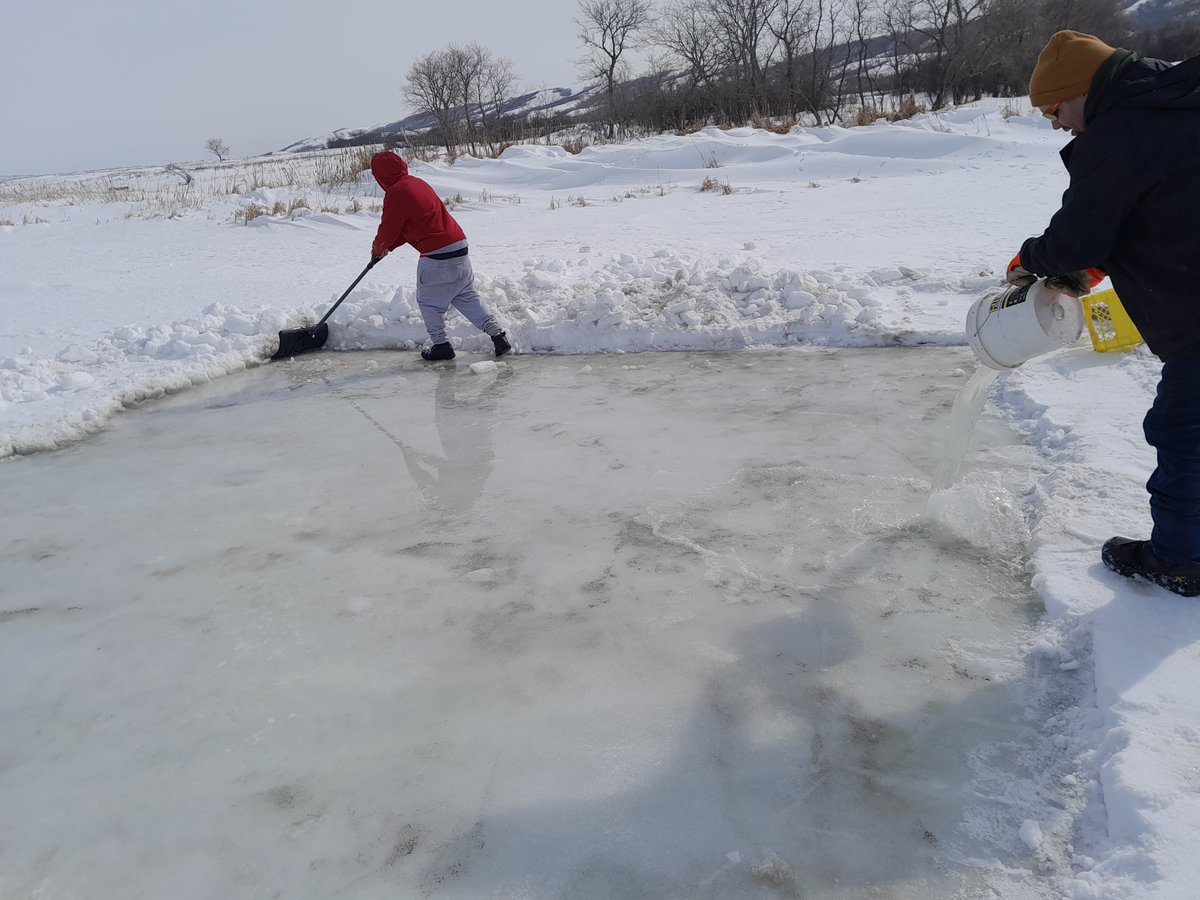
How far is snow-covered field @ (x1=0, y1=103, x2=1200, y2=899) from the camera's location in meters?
1.97

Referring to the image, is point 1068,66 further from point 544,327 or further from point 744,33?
point 744,33

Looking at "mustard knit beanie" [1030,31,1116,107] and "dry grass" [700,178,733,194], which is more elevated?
"mustard knit beanie" [1030,31,1116,107]

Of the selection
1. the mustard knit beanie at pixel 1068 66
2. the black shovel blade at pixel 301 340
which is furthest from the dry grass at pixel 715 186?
the mustard knit beanie at pixel 1068 66

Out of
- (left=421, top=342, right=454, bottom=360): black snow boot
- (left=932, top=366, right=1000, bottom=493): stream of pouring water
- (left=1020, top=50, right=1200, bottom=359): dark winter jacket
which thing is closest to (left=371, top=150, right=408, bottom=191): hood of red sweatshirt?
(left=421, top=342, right=454, bottom=360): black snow boot

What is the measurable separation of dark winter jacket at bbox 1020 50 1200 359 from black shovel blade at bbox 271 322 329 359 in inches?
215

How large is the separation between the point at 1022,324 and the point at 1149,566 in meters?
0.88

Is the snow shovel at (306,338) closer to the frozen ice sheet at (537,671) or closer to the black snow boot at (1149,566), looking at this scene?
the frozen ice sheet at (537,671)

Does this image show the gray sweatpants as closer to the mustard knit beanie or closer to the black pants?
the mustard knit beanie

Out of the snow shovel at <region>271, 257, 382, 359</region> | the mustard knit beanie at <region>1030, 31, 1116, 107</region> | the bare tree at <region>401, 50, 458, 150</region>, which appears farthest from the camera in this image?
the bare tree at <region>401, 50, 458, 150</region>

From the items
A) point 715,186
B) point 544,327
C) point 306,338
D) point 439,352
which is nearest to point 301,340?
point 306,338

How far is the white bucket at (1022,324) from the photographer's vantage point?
8.68 ft

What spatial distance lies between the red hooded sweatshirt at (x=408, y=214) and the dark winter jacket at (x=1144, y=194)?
4.41 meters

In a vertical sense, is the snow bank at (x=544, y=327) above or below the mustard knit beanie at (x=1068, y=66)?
below

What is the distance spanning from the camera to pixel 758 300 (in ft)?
19.0
